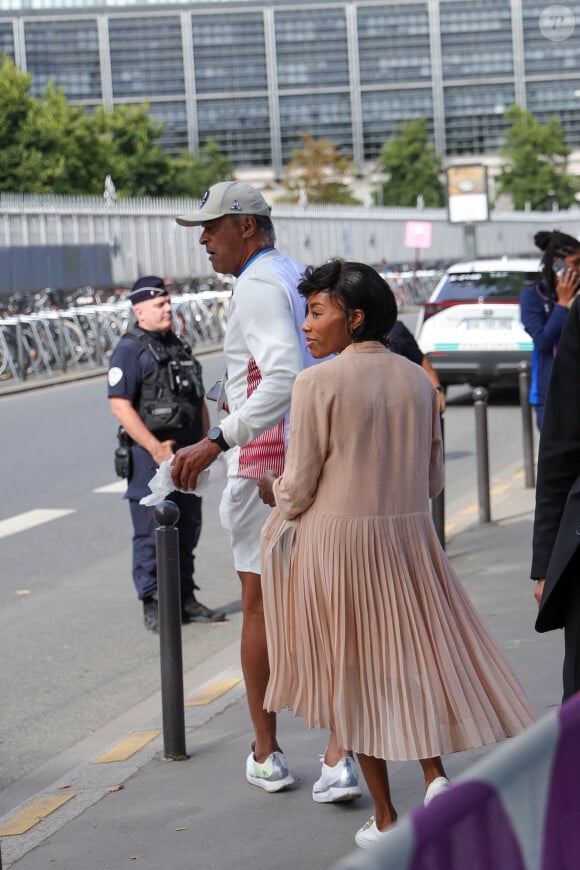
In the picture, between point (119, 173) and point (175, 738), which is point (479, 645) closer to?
point (175, 738)

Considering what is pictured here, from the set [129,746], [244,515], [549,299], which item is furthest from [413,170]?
[244,515]

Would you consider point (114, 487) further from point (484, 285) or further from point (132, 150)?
point (132, 150)

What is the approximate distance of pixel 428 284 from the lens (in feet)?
157

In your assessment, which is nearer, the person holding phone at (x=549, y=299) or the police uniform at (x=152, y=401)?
the police uniform at (x=152, y=401)

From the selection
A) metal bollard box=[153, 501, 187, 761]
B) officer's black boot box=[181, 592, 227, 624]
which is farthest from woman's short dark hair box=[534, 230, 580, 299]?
metal bollard box=[153, 501, 187, 761]

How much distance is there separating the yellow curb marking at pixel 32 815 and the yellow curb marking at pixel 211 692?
3.82ft

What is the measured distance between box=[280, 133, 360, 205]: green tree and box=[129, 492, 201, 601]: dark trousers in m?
103

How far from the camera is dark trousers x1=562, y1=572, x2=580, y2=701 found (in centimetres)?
340

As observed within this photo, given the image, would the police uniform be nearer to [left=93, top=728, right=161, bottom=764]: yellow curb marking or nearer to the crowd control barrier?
[left=93, top=728, right=161, bottom=764]: yellow curb marking

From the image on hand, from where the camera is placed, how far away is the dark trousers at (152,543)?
7547mm

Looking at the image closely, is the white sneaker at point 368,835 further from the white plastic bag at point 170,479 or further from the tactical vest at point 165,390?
the tactical vest at point 165,390

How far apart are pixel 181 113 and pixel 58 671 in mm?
144152

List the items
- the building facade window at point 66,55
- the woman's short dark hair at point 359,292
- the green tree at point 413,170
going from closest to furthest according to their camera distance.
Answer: the woman's short dark hair at point 359,292 → the green tree at point 413,170 → the building facade window at point 66,55

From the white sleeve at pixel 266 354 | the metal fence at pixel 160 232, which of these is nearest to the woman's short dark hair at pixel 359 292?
the white sleeve at pixel 266 354
